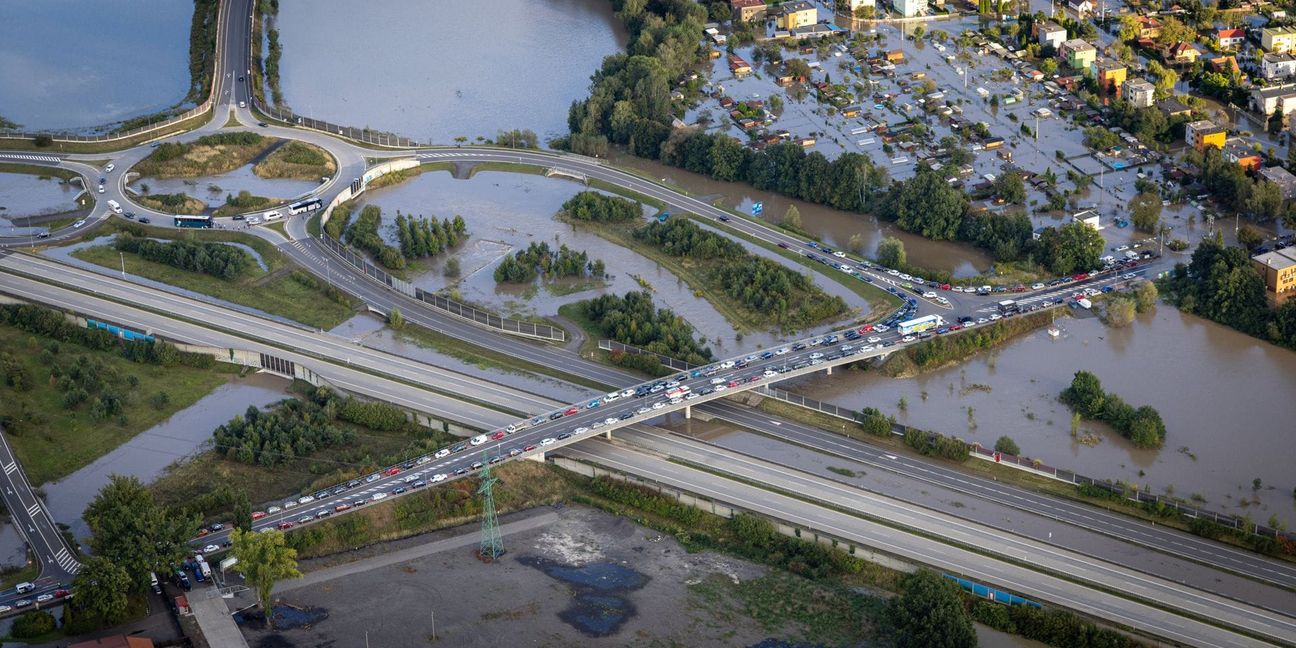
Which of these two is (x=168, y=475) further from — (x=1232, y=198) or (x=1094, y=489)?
(x=1232, y=198)

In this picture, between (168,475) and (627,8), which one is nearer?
(168,475)

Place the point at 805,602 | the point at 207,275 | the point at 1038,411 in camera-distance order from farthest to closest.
A: 1. the point at 207,275
2. the point at 1038,411
3. the point at 805,602

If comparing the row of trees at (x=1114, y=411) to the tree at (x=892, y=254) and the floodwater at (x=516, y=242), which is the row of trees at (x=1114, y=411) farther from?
the floodwater at (x=516, y=242)

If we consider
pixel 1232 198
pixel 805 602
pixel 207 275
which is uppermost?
pixel 1232 198

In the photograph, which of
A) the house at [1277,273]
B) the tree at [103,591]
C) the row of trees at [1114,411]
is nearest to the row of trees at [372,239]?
the tree at [103,591]

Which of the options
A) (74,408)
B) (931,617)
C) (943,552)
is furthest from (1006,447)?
(74,408)

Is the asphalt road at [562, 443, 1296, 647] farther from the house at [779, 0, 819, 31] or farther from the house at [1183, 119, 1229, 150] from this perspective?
the house at [779, 0, 819, 31]

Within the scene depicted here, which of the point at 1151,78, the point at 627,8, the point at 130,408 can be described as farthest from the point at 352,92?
the point at 1151,78
